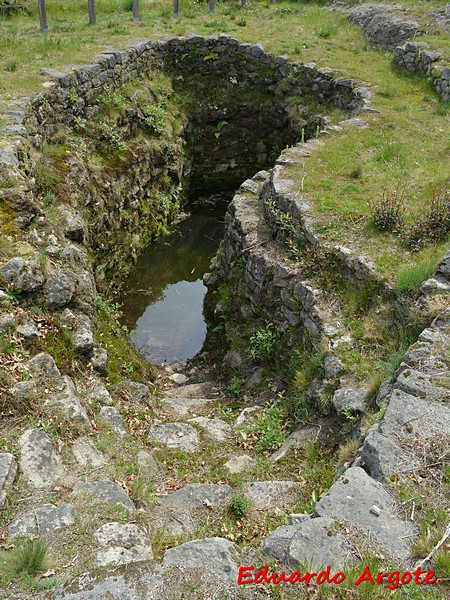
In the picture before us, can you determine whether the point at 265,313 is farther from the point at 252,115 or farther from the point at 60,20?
the point at 60,20

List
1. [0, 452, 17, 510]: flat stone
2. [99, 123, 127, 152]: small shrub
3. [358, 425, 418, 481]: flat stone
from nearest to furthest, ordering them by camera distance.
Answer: [358, 425, 418, 481]: flat stone < [0, 452, 17, 510]: flat stone < [99, 123, 127, 152]: small shrub

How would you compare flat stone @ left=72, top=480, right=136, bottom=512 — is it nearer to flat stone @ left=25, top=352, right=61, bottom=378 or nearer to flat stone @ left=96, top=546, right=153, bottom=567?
flat stone @ left=96, top=546, right=153, bottom=567

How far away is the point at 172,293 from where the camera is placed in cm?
1398

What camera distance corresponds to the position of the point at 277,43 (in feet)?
62.8

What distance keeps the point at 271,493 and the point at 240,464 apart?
38.6 inches

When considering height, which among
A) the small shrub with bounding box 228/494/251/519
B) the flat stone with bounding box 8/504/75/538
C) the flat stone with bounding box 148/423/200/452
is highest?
the flat stone with bounding box 8/504/75/538

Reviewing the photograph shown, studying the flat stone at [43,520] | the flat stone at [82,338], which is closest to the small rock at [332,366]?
the flat stone at [82,338]

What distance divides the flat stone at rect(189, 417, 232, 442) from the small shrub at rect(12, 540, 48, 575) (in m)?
3.58

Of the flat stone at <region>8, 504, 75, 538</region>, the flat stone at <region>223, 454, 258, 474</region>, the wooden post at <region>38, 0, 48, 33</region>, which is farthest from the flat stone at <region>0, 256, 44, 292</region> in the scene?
the wooden post at <region>38, 0, 48, 33</region>

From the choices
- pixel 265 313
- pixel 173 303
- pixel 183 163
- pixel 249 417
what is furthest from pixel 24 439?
pixel 183 163

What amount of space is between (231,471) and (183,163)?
12910mm

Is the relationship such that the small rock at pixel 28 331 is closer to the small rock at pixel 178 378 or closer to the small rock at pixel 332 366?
the small rock at pixel 178 378

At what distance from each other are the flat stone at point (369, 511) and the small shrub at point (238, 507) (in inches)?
46.3

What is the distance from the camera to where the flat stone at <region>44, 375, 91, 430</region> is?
6.13 m
